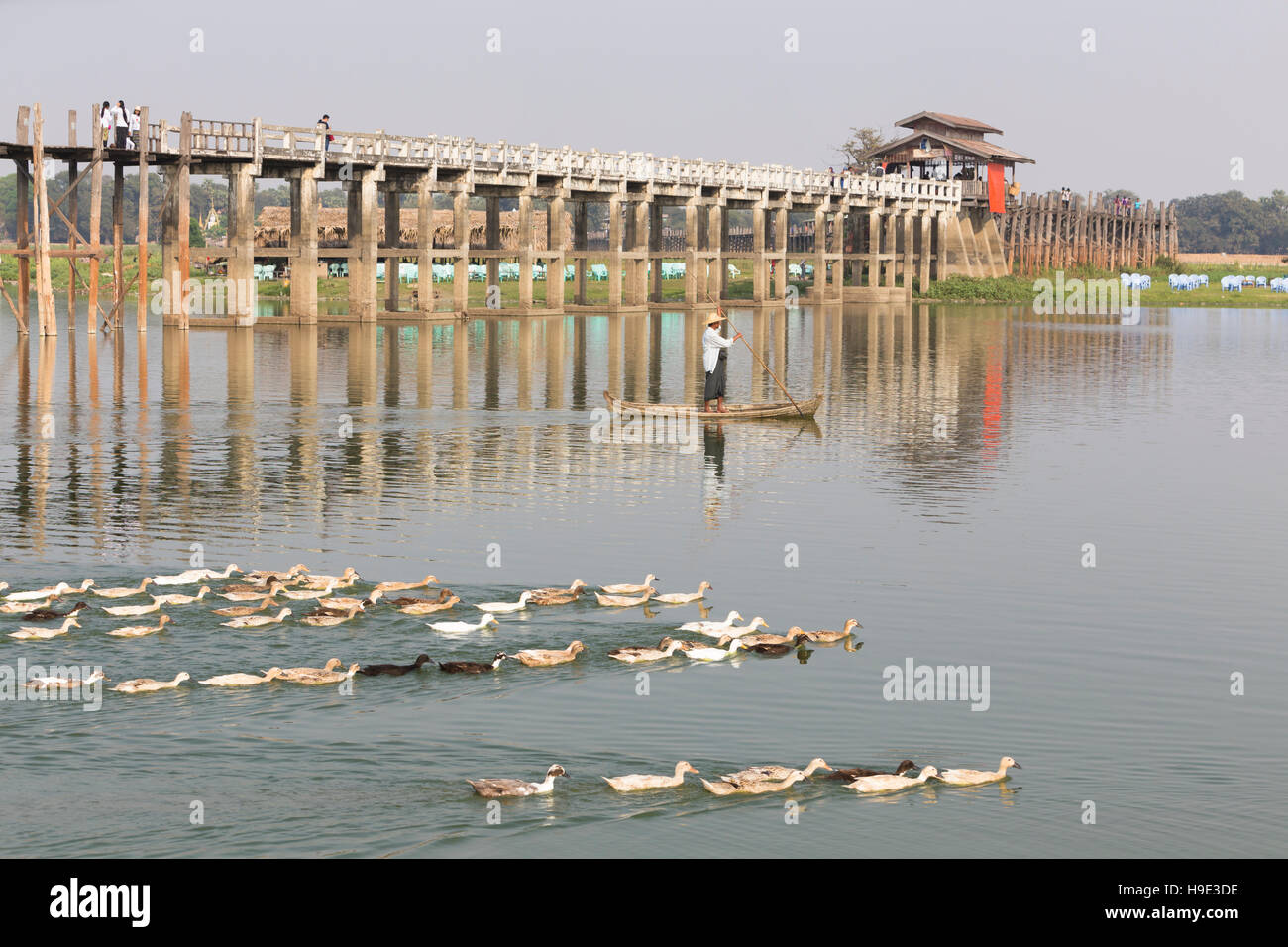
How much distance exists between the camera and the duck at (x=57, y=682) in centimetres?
1508

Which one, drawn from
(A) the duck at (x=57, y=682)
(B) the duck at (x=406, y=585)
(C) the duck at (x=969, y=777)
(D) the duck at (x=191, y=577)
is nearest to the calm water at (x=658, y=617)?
(C) the duck at (x=969, y=777)

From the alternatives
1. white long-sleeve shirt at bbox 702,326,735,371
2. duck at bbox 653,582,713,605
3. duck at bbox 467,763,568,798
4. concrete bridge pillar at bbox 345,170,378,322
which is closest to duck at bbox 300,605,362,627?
duck at bbox 653,582,713,605

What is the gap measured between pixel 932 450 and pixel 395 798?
21.1 meters

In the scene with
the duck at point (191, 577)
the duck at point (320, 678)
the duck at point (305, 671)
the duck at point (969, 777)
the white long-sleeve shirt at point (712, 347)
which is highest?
the white long-sleeve shirt at point (712, 347)

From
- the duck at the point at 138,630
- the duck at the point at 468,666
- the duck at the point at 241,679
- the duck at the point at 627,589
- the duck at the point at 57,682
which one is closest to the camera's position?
the duck at the point at 57,682

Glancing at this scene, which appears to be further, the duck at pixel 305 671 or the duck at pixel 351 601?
the duck at pixel 351 601

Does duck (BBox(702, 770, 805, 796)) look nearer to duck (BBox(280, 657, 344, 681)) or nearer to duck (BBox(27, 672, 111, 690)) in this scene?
duck (BBox(280, 657, 344, 681))

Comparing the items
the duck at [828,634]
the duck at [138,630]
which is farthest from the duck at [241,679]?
the duck at [828,634]

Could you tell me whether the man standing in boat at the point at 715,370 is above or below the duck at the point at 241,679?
above

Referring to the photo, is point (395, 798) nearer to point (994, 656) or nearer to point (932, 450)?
point (994, 656)

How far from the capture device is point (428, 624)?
58.1 ft

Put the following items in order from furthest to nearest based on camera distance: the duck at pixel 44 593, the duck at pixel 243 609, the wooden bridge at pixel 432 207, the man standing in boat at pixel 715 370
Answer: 1. the wooden bridge at pixel 432 207
2. the man standing in boat at pixel 715 370
3. the duck at pixel 44 593
4. the duck at pixel 243 609

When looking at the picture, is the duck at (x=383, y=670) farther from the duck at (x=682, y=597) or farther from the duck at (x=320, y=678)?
the duck at (x=682, y=597)

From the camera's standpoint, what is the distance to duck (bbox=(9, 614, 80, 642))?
16.7 metres
